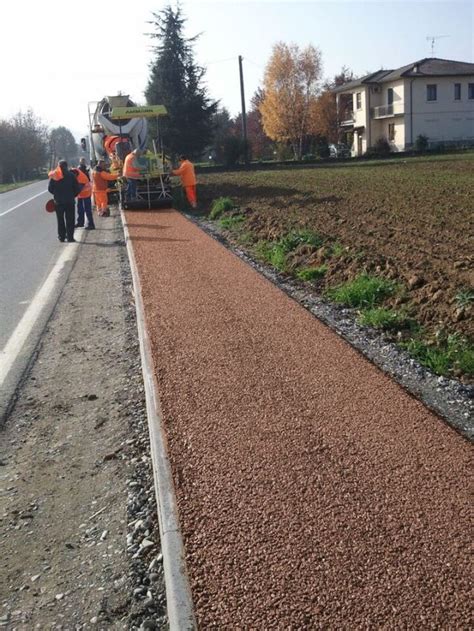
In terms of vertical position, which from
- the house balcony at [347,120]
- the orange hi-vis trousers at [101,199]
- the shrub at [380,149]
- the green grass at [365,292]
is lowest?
the green grass at [365,292]

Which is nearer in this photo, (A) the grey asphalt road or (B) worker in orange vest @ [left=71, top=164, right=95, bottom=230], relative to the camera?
(A) the grey asphalt road

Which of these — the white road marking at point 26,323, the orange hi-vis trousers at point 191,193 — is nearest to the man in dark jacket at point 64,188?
the white road marking at point 26,323

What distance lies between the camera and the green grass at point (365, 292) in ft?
26.1

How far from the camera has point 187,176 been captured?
20062mm

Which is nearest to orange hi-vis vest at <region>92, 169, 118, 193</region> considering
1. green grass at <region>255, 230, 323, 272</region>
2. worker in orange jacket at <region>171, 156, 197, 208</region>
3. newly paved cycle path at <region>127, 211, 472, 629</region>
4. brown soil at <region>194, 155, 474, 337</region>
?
worker in orange jacket at <region>171, 156, 197, 208</region>

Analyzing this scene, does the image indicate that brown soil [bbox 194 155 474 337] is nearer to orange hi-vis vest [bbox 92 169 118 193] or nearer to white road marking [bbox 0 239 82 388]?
orange hi-vis vest [bbox 92 169 118 193]

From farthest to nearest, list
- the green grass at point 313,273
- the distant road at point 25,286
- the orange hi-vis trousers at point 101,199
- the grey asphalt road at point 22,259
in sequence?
1. the orange hi-vis trousers at point 101,199
2. the green grass at point 313,273
3. the grey asphalt road at point 22,259
4. the distant road at point 25,286

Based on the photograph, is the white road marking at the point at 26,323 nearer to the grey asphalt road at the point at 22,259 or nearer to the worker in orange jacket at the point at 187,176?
the grey asphalt road at the point at 22,259

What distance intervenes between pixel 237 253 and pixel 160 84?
41965 mm

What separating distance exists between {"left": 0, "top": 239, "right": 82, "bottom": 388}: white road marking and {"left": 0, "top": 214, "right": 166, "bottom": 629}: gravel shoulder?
28 centimetres

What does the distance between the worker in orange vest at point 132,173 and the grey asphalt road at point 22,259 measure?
97.3 inches

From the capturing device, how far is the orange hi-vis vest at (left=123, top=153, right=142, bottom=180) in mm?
18781

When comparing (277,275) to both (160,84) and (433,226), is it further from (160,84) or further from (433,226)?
(160,84)

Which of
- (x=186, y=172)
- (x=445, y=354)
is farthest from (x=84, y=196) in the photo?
(x=445, y=354)
